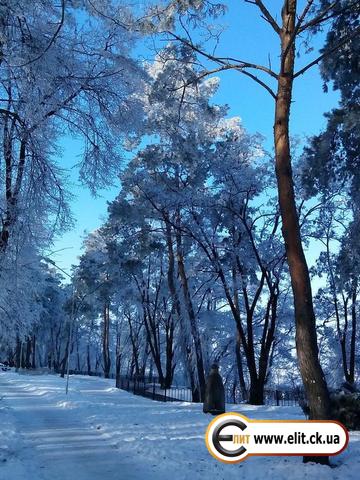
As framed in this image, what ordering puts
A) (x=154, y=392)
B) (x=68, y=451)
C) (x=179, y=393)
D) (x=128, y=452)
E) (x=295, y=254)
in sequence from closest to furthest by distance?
(x=295, y=254) → (x=128, y=452) → (x=68, y=451) → (x=154, y=392) → (x=179, y=393)

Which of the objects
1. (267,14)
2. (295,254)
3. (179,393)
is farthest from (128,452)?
(179,393)

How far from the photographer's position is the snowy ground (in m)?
6.76

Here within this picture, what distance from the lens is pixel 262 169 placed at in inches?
755

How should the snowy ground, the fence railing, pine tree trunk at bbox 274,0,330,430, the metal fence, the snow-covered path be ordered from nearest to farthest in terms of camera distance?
the snowy ground
the snow-covered path
pine tree trunk at bbox 274,0,330,430
the metal fence
the fence railing

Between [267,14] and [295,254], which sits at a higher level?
[267,14]

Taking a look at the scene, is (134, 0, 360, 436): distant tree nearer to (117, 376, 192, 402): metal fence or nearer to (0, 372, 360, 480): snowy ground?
(0, 372, 360, 480): snowy ground

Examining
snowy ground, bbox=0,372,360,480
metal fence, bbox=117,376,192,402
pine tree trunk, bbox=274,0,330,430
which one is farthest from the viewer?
metal fence, bbox=117,376,192,402

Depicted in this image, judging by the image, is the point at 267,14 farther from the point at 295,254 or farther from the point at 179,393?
the point at 179,393

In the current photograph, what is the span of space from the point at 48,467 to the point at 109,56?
7010 mm

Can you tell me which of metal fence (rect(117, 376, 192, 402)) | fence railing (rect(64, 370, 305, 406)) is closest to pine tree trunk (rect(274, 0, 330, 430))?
metal fence (rect(117, 376, 192, 402))

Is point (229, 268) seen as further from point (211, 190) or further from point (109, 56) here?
point (109, 56)

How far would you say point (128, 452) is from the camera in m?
8.66

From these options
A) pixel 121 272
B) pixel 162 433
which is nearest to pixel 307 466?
pixel 162 433

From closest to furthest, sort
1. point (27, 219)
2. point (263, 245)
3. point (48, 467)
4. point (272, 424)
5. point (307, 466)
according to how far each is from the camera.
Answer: point (272, 424)
point (307, 466)
point (48, 467)
point (27, 219)
point (263, 245)
